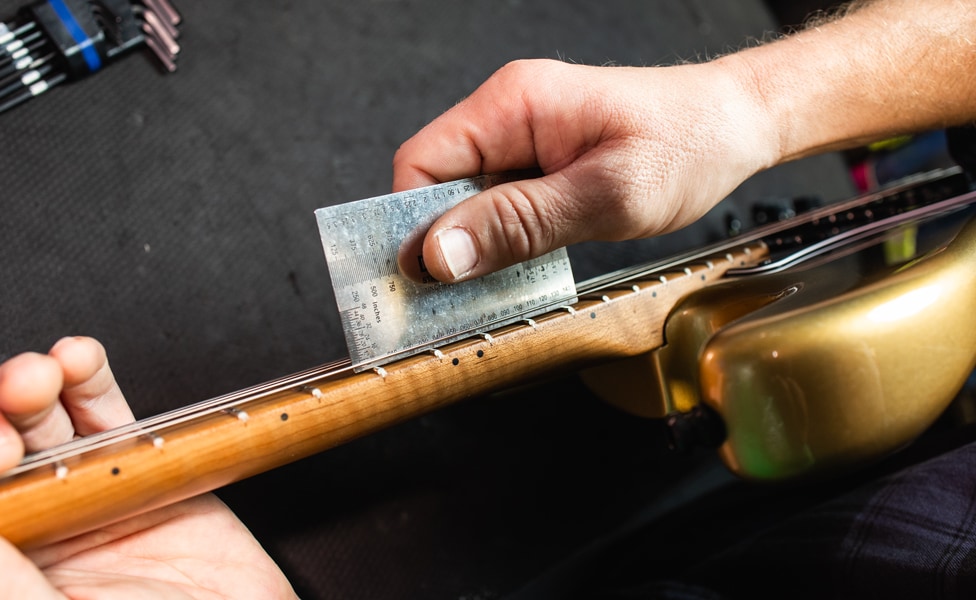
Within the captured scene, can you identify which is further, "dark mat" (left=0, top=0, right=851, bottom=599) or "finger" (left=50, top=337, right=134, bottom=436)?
"dark mat" (left=0, top=0, right=851, bottom=599)

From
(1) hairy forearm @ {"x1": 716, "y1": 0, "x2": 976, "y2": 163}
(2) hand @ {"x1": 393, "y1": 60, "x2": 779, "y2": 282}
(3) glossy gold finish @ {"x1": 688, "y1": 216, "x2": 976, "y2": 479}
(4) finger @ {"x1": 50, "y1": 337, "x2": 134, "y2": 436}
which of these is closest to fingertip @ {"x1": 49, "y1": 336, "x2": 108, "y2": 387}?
(4) finger @ {"x1": 50, "y1": 337, "x2": 134, "y2": 436}

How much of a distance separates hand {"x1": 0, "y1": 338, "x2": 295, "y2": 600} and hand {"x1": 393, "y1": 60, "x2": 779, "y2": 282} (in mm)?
248

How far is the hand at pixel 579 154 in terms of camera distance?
1.73ft

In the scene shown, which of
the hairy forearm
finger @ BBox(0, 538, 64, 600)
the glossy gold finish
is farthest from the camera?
the hairy forearm

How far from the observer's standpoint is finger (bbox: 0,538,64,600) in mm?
354

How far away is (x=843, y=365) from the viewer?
0.50 meters

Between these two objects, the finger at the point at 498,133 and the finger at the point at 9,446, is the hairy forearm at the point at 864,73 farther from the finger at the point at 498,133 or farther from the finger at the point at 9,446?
the finger at the point at 9,446

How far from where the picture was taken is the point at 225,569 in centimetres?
49

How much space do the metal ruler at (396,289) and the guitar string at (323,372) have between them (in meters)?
0.02

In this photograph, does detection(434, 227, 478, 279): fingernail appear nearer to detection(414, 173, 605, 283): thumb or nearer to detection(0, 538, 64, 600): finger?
detection(414, 173, 605, 283): thumb

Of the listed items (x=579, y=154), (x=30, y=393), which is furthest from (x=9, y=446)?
(x=579, y=154)

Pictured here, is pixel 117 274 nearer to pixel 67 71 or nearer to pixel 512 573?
pixel 67 71

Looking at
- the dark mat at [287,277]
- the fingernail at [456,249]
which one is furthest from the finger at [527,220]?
the dark mat at [287,277]

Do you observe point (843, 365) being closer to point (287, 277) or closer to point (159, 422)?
point (159, 422)
